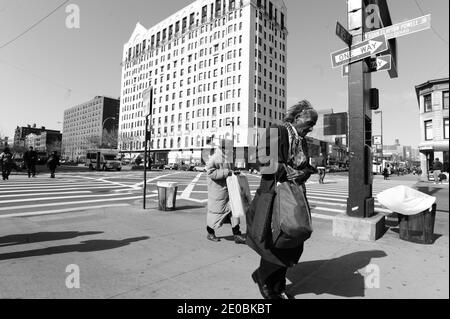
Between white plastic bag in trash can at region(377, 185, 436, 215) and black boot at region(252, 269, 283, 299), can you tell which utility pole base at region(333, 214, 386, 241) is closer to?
white plastic bag in trash can at region(377, 185, 436, 215)

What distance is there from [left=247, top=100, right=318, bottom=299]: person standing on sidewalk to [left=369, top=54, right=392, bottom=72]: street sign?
3261 mm

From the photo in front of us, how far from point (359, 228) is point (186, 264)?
3106 mm

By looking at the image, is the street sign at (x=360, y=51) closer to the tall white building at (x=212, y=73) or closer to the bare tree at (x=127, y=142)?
the tall white building at (x=212, y=73)

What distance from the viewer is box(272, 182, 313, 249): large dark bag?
248 cm

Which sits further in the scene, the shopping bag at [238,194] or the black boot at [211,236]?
the black boot at [211,236]

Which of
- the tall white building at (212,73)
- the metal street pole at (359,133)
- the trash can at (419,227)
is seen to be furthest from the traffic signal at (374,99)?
the tall white building at (212,73)

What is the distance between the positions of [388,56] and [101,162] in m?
34.6

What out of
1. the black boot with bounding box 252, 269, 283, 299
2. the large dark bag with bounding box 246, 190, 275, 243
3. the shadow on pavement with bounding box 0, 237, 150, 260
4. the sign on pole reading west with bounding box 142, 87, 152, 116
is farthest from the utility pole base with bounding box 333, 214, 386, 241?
the sign on pole reading west with bounding box 142, 87, 152, 116

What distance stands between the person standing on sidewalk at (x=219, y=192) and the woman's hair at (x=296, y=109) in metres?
1.99

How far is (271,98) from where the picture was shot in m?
65.5

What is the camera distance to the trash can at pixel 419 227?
4.79 m
